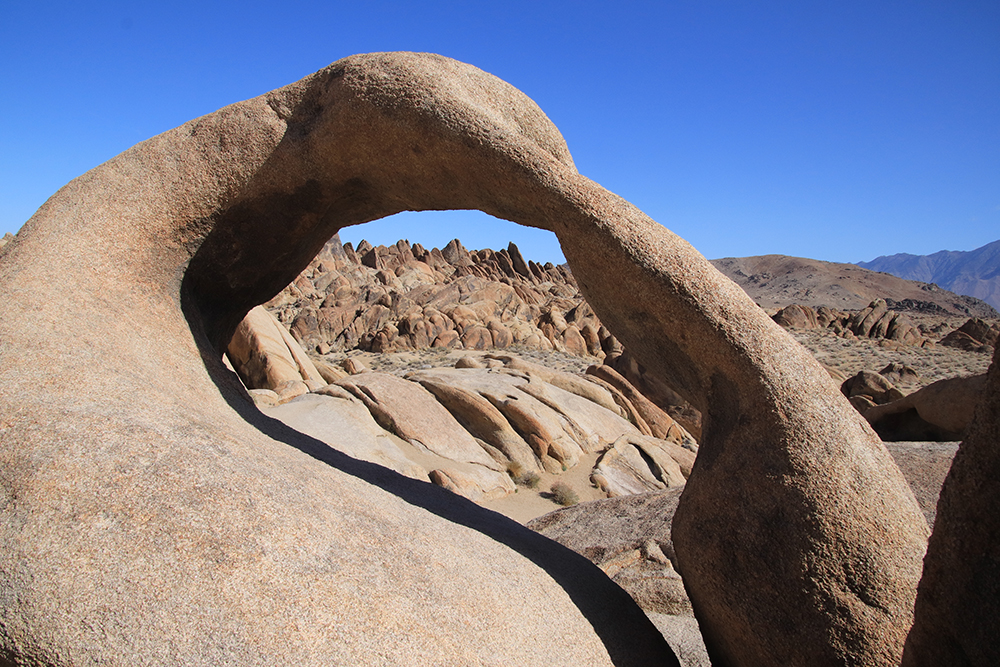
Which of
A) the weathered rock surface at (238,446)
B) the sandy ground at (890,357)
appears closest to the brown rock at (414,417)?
the weathered rock surface at (238,446)

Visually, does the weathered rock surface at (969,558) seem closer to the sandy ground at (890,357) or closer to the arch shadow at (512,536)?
the arch shadow at (512,536)

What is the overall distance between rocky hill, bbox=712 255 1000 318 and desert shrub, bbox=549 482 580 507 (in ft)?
208

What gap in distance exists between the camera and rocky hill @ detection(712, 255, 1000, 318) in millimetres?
74938

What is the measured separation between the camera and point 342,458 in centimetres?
376

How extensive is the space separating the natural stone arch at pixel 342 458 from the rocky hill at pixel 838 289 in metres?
69.4

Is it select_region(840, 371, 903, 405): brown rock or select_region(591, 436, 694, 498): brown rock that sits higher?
select_region(840, 371, 903, 405): brown rock

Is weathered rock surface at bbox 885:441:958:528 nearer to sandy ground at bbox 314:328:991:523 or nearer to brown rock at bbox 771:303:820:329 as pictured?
sandy ground at bbox 314:328:991:523

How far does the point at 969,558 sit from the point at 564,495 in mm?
7960

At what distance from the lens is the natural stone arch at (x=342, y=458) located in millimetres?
1992

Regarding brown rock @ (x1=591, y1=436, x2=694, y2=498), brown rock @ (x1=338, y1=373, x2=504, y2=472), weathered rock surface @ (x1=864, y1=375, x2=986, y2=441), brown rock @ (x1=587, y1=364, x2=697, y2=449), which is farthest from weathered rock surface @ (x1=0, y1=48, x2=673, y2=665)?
brown rock @ (x1=587, y1=364, x2=697, y2=449)

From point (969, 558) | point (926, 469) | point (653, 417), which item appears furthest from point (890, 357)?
point (969, 558)

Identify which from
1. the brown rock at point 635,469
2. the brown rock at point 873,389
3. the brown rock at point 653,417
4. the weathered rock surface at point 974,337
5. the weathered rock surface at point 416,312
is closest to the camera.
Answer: the brown rock at point 635,469

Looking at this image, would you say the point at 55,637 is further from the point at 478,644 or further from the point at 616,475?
the point at 616,475

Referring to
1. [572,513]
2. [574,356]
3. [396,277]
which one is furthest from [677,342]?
[396,277]
